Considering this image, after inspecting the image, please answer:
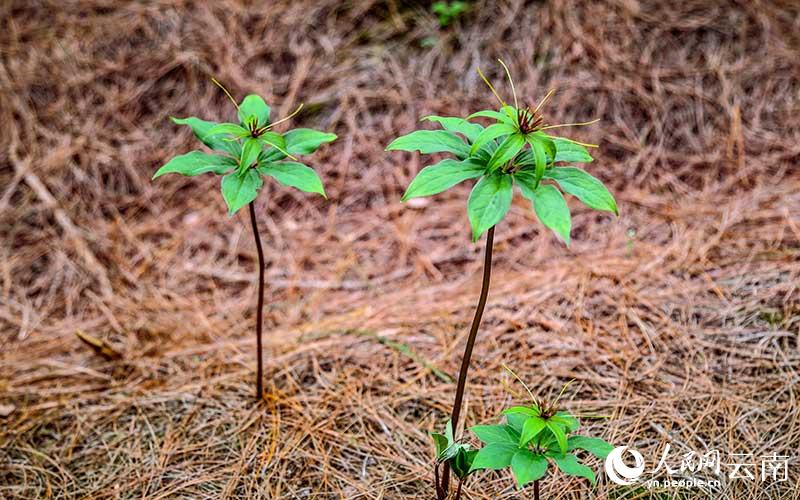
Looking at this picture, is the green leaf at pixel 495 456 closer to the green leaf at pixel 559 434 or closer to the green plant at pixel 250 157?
the green leaf at pixel 559 434

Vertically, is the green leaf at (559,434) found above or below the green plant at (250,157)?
below

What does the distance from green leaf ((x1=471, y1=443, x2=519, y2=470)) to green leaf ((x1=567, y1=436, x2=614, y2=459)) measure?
131 mm

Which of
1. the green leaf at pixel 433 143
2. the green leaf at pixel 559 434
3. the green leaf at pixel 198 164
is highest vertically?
the green leaf at pixel 433 143

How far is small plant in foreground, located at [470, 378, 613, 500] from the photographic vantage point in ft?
4.54

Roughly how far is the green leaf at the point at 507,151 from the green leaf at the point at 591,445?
0.67 metres

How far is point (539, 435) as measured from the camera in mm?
1495

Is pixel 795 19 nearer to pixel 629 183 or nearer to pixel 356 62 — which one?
pixel 629 183

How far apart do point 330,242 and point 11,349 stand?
4.49 feet

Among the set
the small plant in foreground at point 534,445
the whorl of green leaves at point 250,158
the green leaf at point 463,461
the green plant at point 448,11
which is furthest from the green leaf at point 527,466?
the green plant at point 448,11

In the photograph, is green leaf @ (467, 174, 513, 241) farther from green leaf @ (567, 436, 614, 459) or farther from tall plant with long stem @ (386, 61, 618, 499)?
green leaf @ (567, 436, 614, 459)

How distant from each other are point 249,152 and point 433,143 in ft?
1.55

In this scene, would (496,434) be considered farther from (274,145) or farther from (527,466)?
(274,145)

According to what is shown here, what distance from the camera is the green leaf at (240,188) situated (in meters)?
1.55

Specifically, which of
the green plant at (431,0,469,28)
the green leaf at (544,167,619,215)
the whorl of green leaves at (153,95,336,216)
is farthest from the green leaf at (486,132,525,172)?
the green plant at (431,0,469,28)
